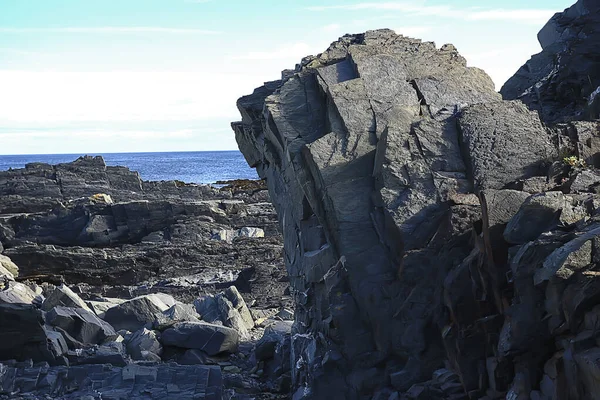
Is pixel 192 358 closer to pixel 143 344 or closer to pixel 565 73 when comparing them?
pixel 143 344

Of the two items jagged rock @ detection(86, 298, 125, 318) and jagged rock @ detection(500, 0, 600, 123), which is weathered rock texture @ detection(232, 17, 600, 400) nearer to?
jagged rock @ detection(500, 0, 600, 123)

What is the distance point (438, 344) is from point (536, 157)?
3.27 metres

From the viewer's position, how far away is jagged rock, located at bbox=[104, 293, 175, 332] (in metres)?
19.5

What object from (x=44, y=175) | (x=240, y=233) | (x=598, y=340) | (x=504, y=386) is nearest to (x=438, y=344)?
(x=504, y=386)

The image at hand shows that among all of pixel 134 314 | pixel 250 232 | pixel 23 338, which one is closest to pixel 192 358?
pixel 134 314

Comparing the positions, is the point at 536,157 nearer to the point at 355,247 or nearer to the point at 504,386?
the point at 355,247

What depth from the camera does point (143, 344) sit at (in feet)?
55.9

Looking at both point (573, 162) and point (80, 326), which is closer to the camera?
point (573, 162)

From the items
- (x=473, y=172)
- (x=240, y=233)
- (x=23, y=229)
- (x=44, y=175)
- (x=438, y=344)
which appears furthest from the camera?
(x=44, y=175)

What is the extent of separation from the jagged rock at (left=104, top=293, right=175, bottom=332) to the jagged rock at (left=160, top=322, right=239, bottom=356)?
192cm

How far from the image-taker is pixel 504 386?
31.3ft

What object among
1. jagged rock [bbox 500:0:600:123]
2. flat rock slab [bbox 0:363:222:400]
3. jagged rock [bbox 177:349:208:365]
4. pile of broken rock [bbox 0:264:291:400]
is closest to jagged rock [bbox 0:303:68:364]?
pile of broken rock [bbox 0:264:291:400]

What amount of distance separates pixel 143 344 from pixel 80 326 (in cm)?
152

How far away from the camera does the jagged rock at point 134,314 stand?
19500mm
